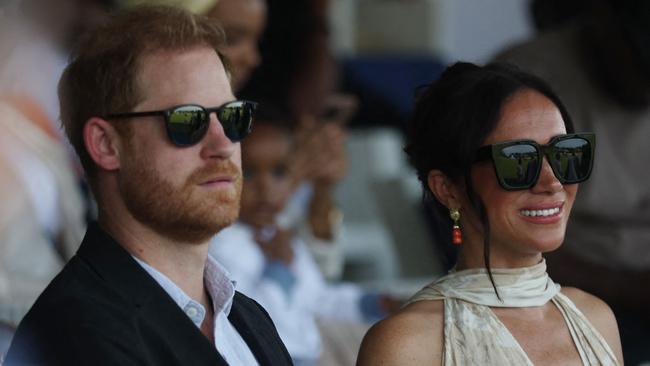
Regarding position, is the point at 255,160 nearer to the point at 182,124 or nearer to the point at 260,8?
the point at 260,8

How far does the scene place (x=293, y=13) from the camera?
227 inches

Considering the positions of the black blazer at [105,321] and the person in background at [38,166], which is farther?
the person in background at [38,166]

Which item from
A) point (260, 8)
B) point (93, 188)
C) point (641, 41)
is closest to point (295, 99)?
point (260, 8)

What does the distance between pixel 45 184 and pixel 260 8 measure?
47.1 inches

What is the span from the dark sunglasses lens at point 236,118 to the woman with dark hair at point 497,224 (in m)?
0.41

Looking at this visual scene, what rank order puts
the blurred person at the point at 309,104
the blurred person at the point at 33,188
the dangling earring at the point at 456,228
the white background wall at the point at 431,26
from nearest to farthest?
the dangling earring at the point at 456,228 < the blurred person at the point at 33,188 < the blurred person at the point at 309,104 < the white background wall at the point at 431,26

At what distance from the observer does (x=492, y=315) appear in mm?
2520

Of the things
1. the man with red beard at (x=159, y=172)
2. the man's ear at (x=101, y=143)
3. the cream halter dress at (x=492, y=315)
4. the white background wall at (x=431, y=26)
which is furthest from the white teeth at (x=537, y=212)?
the white background wall at (x=431, y=26)

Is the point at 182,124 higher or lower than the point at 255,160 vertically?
higher

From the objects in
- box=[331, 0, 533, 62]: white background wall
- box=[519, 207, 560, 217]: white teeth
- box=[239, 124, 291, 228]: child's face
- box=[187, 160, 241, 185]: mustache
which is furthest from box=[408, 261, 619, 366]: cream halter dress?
box=[331, 0, 533, 62]: white background wall

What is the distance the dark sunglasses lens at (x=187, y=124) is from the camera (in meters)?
2.30

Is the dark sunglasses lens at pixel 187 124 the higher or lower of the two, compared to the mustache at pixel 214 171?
higher

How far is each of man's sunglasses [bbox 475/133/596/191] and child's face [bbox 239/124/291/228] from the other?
188 cm

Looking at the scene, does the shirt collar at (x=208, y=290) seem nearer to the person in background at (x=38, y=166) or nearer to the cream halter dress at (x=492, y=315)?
the cream halter dress at (x=492, y=315)
